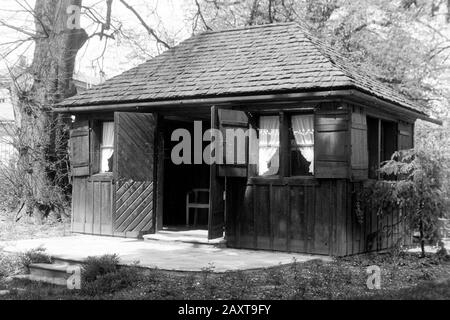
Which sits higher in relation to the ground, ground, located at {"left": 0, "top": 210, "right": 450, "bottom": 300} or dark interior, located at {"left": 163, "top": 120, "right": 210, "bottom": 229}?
dark interior, located at {"left": 163, "top": 120, "right": 210, "bottom": 229}

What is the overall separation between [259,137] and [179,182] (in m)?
4.18

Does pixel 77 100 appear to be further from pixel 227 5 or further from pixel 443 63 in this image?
pixel 443 63

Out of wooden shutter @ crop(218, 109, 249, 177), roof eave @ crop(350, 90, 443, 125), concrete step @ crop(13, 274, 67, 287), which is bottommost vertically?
concrete step @ crop(13, 274, 67, 287)

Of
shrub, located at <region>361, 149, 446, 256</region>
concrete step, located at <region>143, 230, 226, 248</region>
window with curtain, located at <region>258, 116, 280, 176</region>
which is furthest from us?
concrete step, located at <region>143, 230, 226, 248</region>

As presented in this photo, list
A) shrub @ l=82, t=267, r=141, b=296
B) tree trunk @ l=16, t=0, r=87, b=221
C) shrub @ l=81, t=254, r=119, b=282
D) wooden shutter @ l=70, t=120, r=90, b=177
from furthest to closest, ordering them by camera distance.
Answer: tree trunk @ l=16, t=0, r=87, b=221
wooden shutter @ l=70, t=120, r=90, b=177
shrub @ l=81, t=254, r=119, b=282
shrub @ l=82, t=267, r=141, b=296

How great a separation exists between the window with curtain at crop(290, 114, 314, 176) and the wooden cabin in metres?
0.02

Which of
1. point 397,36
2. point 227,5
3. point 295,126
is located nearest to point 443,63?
point 397,36

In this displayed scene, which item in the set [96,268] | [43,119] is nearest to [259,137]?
[96,268]

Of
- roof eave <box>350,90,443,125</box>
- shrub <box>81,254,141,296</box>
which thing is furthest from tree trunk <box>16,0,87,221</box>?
roof eave <box>350,90,443,125</box>

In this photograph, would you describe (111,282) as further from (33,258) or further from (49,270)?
(33,258)

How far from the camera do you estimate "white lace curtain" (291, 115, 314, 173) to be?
11156 mm

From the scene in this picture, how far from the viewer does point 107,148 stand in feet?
45.5

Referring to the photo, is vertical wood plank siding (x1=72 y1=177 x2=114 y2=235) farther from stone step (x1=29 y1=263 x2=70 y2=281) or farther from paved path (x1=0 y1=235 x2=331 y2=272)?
stone step (x1=29 y1=263 x2=70 y2=281)

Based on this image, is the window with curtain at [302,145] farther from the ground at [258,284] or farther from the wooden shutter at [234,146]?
the ground at [258,284]
